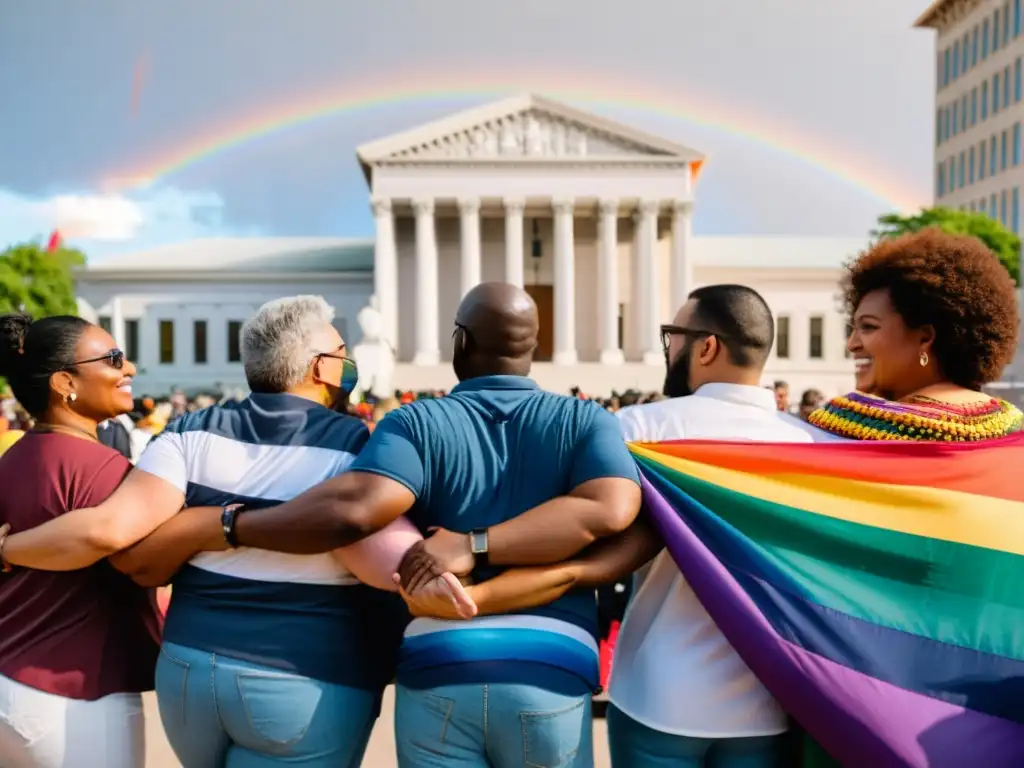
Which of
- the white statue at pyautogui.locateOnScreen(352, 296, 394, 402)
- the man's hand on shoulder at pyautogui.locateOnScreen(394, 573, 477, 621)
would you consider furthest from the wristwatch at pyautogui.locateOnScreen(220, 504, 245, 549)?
the white statue at pyautogui.locateOnScreen(352, 296, 394, 402)

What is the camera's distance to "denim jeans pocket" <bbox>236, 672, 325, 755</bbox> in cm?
299

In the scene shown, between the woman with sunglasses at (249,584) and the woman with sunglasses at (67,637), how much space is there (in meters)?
0.16

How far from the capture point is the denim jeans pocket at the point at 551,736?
9.22 ft

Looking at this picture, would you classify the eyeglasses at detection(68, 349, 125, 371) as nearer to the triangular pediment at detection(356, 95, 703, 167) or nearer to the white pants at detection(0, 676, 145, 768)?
the white pants at detection(0, 676, 145, 768)

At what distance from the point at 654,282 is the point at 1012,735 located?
47.3m

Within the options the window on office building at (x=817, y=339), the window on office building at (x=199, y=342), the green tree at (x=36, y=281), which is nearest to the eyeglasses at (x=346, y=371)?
the green tree at (x=36, y=281)

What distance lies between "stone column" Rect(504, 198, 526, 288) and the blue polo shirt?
4594cm

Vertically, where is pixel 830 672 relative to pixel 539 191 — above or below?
below

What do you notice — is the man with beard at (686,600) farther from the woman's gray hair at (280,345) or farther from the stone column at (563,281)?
the stone column at (563,281)

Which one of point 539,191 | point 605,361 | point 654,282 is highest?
point 539,191

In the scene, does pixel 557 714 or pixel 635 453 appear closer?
pixel 557 714

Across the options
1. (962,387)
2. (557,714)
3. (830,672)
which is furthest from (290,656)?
(962,387)

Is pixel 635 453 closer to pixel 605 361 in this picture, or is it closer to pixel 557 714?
pixel 557 714

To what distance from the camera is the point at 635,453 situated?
3309 millimetres
